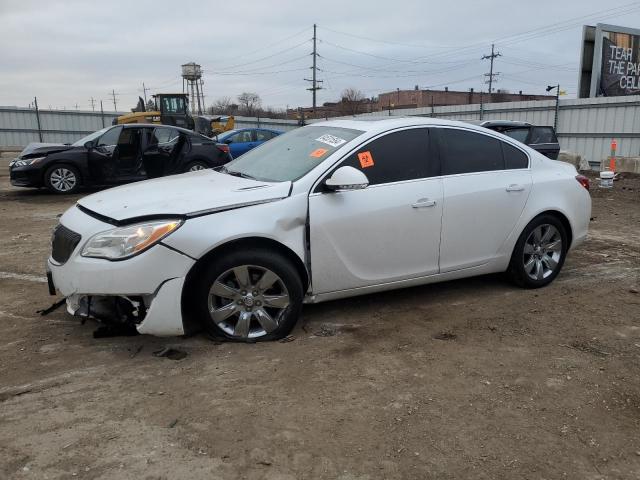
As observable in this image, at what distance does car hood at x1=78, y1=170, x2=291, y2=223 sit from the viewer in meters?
3.49

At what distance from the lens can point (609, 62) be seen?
822 inches

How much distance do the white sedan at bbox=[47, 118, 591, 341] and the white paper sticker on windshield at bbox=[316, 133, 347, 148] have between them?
0.06 ft

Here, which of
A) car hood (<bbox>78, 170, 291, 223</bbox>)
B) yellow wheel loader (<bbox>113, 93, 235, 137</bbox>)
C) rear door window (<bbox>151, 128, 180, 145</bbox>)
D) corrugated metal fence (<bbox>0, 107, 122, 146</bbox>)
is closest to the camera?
car hood (<bbox>78, 170, 291, 223</bbox>)

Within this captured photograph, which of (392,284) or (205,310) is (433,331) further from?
(205,310)

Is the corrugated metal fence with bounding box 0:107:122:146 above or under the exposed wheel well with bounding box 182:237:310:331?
above

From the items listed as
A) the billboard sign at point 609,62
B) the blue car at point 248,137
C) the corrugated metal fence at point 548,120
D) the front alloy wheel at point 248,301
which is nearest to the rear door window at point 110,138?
the blue car at point 248,137

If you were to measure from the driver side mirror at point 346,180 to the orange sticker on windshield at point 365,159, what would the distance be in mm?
265

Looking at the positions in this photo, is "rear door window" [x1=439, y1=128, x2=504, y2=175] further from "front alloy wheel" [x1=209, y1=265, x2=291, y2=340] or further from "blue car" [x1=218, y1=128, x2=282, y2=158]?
"blue car" [x1=218, y1=128, x2=282, y2=158]

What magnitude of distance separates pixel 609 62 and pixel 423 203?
68.5ft

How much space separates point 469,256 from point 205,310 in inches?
90.2

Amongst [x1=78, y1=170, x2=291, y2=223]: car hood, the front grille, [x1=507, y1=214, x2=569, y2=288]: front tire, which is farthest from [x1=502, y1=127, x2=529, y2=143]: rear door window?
the front grille

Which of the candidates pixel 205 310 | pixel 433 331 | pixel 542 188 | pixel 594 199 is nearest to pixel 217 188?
pixel 205 310

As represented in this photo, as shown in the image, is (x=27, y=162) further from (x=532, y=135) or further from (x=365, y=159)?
(x=532, y=135)

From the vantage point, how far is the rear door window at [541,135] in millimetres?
14181
